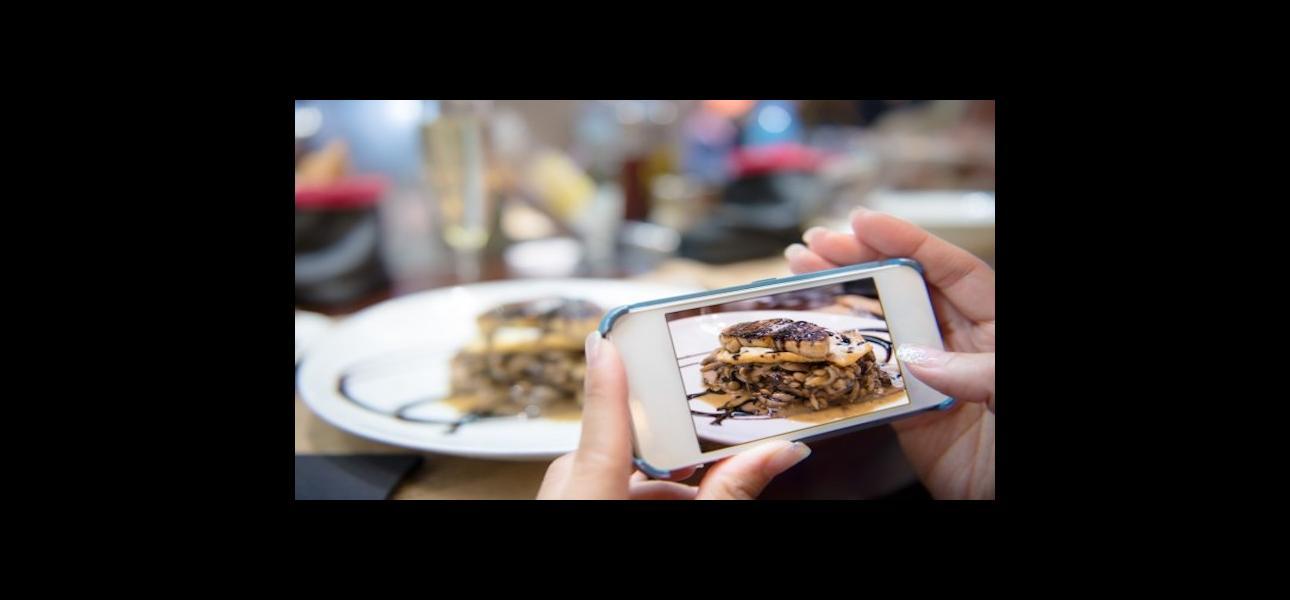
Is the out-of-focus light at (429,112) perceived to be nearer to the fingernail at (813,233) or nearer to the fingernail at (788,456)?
the fingernail at (813,233)

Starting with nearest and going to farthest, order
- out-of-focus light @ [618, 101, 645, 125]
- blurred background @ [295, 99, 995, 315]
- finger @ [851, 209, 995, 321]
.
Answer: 1. finger @ [851, 209, 995, 321]
2. blurred background @ [295, 99, 995, 315]
3. out-of-focus light @ [618, 101, 645, 125]

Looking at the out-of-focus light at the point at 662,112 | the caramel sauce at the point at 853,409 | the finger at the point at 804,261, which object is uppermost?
the out-of-focus light at the point at 662,112

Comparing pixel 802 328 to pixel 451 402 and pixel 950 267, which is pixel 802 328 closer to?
pixel 950 267

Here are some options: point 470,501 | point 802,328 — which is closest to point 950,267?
point 802,328

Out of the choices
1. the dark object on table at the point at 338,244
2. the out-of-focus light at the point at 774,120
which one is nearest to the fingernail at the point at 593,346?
the dark object on table at the point at 338,244

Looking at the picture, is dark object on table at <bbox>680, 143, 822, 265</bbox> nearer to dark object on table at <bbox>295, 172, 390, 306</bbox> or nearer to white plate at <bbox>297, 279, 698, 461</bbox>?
white plate at <bbox>297, 279, 698, 461</bbox>

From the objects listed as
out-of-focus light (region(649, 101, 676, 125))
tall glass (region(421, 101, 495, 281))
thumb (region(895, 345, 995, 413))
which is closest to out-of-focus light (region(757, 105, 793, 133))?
out-of-focus light (region(649, 101, 676, 125))
